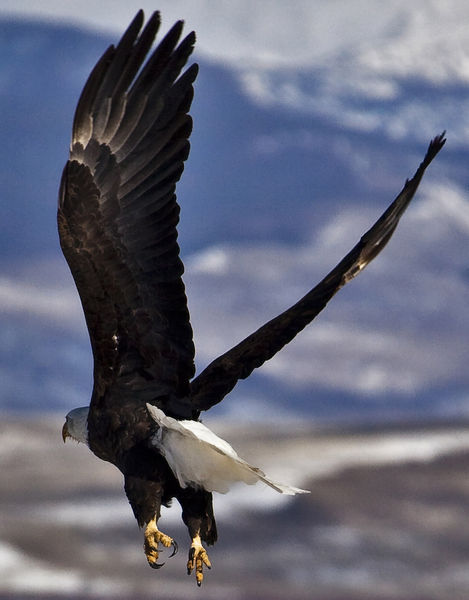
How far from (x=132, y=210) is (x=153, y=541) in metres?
1.75

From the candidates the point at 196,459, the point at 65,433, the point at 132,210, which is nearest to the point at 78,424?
the point at 65,433

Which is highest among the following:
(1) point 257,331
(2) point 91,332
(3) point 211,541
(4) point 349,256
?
(4) point 349,256

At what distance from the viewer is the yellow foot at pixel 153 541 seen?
8.58 meters

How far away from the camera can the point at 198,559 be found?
867cm

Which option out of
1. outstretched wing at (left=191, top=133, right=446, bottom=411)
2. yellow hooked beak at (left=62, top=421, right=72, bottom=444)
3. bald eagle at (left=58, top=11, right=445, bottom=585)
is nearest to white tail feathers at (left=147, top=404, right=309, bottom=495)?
bald eagle at (left=58, top=11, right=445, bottom=585)

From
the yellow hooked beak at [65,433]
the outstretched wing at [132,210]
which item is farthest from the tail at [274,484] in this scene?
the yellow hooked beak at [65,433]

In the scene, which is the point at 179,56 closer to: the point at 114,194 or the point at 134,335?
the point at 114,194

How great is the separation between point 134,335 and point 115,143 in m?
1.04

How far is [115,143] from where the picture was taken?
882 cm

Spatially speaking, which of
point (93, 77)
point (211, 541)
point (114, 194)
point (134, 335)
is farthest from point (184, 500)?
point (93, 77)

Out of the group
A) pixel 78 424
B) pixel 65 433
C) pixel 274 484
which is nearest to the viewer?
pixel 274 484

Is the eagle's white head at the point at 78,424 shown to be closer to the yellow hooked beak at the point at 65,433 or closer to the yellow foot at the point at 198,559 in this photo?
the yellow hooked beak at the point at 65,433

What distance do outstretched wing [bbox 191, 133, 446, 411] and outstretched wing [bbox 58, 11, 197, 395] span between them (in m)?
0.39

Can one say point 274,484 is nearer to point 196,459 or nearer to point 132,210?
point 196,459
